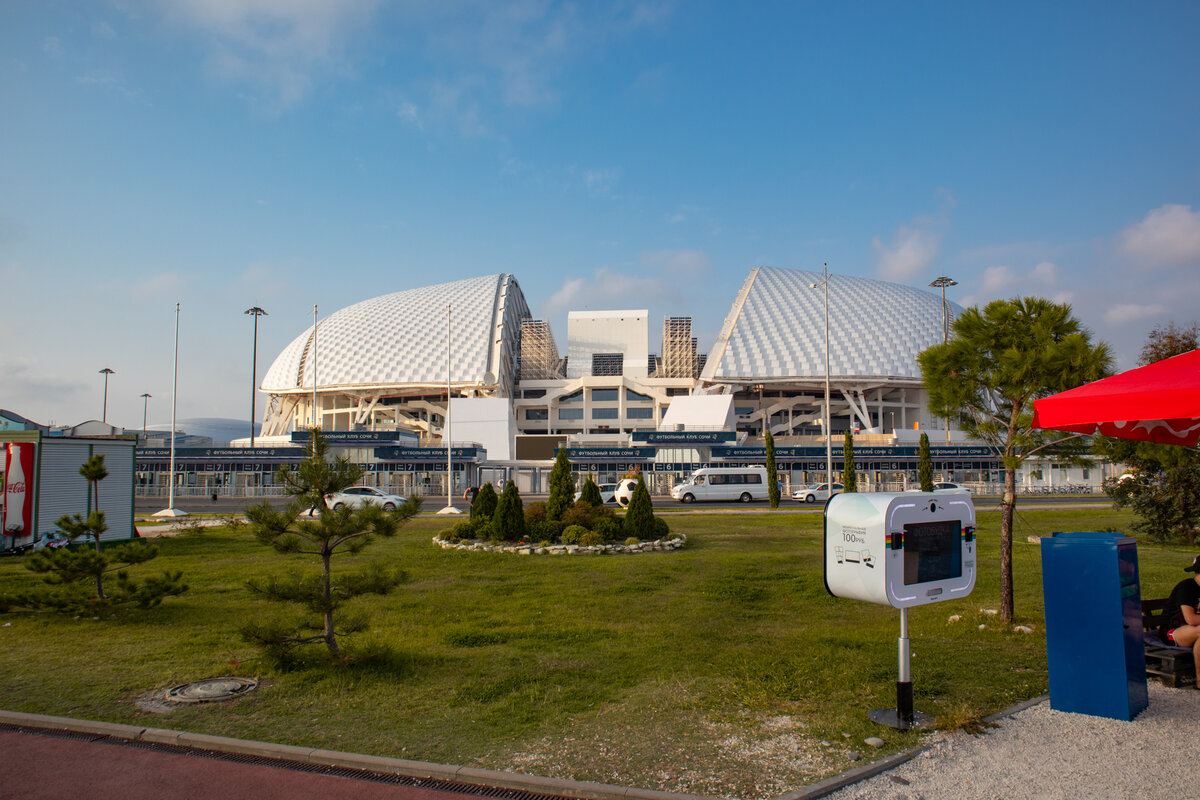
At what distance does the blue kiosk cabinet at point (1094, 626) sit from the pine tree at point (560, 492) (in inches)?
548

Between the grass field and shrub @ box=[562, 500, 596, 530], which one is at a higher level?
shrub @ box=[562, 500, 596, 530]

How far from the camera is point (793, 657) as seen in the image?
8086mm

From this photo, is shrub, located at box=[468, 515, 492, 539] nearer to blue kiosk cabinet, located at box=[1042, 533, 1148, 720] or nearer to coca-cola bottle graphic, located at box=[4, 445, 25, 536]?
coca-cola bottle graphic, located at box=[4, 445, 25, 536]

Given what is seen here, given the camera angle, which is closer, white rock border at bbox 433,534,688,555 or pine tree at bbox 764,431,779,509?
white rock border at bbox 433,534,688,555

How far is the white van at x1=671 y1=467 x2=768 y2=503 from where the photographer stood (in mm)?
37938

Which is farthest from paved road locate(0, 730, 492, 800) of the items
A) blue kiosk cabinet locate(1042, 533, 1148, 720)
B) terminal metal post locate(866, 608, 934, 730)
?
blue kiosk cabinet locate(1042, 533, 1148, 720)

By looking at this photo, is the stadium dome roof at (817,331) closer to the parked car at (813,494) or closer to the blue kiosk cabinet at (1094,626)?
the parked car at (813,494)

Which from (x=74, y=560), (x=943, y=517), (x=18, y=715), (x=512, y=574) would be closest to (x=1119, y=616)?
(x=943, y=517)

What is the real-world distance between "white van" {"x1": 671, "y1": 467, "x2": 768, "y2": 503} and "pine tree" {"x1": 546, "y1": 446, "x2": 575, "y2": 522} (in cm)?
1841

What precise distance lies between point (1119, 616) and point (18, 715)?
30.5 ft

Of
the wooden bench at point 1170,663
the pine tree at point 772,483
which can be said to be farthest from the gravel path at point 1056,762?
the pine tree at point 772,483

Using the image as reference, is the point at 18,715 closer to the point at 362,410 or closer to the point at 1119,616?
the point at 1119,616

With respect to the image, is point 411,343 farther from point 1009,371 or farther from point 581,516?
point 1009,371

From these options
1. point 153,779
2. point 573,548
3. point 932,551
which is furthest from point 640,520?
point 153,779
